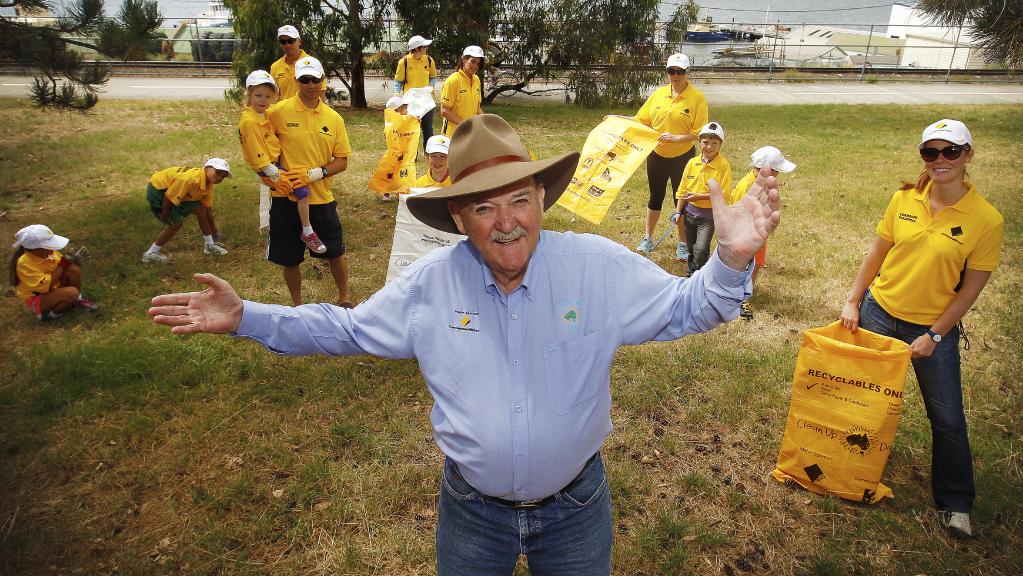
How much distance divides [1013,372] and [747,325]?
2.25 metres

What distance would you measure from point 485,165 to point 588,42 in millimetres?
17720

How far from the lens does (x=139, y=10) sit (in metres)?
7.47

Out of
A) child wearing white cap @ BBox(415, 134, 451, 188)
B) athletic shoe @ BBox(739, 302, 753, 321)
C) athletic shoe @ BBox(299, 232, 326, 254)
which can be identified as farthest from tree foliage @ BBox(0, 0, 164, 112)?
athletic shoe @ BBox(739, 302, 753, 321)

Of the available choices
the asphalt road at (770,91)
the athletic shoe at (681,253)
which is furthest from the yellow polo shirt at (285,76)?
the asphalt road at (770,91)

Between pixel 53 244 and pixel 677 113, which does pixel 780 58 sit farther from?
pixel 53 244

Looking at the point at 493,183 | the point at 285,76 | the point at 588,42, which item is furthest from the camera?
the point at 588,42

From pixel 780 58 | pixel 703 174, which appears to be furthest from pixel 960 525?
pixel 780 58

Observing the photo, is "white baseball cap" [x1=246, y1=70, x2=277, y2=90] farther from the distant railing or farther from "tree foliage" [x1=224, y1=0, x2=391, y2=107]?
the distant railing

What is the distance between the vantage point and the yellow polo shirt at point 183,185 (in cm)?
764

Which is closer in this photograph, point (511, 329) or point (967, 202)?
point (511, 329)

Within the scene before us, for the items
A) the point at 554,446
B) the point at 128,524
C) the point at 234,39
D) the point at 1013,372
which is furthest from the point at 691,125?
the point at 234,39

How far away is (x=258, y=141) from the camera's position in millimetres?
5488

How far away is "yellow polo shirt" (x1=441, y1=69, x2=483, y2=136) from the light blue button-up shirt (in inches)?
281

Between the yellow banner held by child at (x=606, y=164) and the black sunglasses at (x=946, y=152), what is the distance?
10.0 ft
